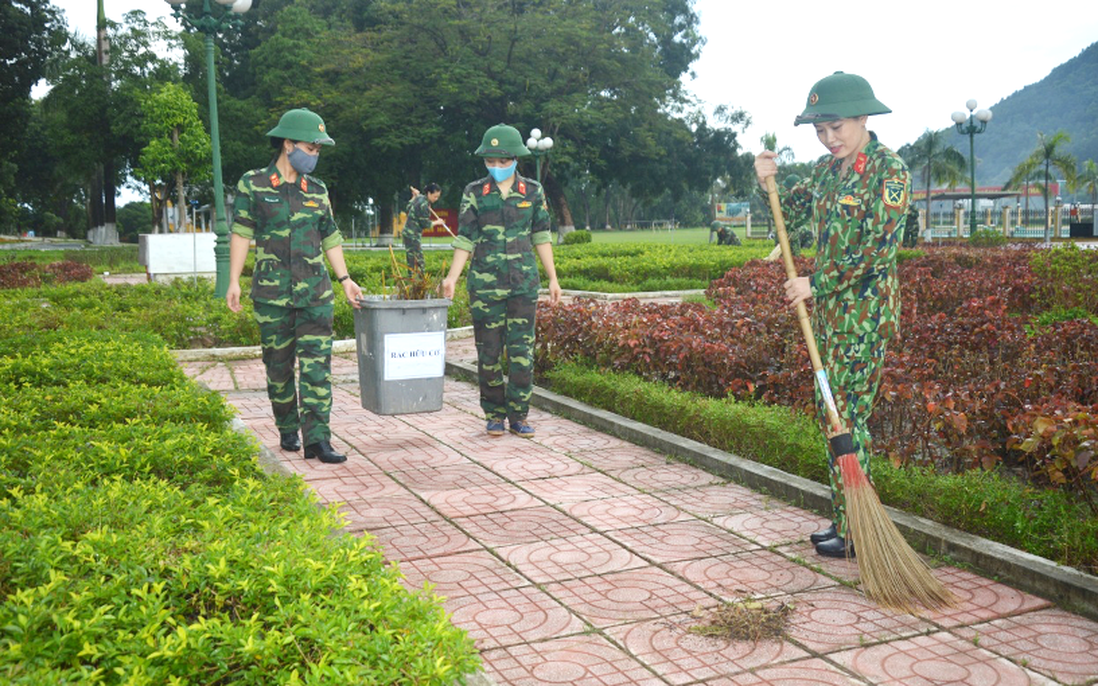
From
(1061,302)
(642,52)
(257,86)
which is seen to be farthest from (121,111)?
(1061,302)

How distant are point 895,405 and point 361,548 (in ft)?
11.5

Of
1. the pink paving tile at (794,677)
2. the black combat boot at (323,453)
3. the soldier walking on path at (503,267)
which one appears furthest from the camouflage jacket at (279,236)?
the pink paving tile at (794,677)

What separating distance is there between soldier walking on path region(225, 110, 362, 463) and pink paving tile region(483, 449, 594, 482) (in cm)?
96

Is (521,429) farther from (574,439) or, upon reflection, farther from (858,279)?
(858,279)

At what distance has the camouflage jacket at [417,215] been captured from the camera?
12.2m

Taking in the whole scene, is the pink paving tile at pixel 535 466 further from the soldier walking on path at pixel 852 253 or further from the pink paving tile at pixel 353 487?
the soldier walking on path at pixel 852 253

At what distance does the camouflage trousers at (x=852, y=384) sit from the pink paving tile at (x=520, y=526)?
1182 millimetres

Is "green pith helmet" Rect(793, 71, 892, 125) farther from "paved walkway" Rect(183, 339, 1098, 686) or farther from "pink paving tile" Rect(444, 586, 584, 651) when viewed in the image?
"pink paving tile" Rect(444, 586, 584, 651)

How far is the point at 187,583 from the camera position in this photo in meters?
2.75

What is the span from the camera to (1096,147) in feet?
350

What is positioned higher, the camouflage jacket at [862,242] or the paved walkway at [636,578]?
the camouflage jacket at [862,242]

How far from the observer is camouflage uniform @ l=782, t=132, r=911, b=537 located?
4.20 metres

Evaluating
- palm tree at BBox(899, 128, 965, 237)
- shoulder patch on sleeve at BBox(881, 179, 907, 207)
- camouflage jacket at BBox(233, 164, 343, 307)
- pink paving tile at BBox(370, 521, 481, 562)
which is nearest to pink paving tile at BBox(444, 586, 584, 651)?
pink paving tile at BBox(370, 521, 481, 562)

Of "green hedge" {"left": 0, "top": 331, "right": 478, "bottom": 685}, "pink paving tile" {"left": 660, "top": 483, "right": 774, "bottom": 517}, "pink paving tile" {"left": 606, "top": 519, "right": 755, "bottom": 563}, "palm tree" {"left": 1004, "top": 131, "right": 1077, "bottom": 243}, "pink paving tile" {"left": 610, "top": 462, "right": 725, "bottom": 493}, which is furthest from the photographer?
"palm tree" {"left": 1004, "top": 131, "right": 1077, "bottom": 243}
